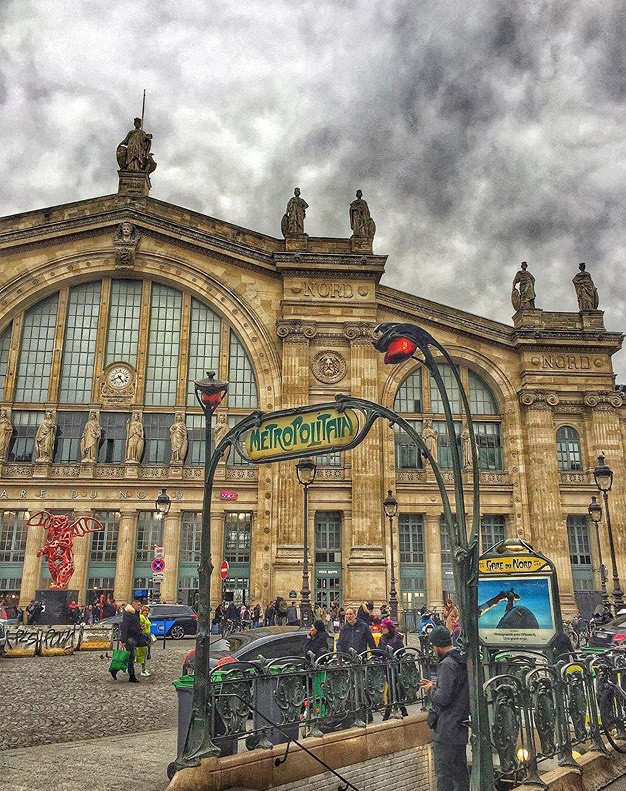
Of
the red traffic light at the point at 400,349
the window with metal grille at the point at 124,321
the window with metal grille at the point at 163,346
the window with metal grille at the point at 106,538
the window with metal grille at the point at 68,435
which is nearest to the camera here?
the red traffic light at the point at 400,349

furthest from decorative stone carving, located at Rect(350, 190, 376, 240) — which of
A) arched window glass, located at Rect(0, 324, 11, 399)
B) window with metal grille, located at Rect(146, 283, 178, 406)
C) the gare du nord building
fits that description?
arched window glass, located at Rect(0, 324, 11, 399)

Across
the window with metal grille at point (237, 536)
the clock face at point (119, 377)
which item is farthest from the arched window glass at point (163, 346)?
the window with metal grille at point (237, 536)

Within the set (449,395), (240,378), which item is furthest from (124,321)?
(449,395)

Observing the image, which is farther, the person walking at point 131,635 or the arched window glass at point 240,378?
the arched window glass at point 240,378

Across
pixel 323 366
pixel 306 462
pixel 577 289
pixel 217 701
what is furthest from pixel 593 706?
pixel 577 289

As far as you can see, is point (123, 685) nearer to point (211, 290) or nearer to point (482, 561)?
point (482, 561)

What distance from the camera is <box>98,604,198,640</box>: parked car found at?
26.4m

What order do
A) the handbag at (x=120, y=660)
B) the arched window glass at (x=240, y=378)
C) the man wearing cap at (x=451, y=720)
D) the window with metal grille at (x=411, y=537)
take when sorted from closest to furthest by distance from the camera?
the man wearing cap at (x=451, y=720)
the handbag at (x=120, y=660)
the window with metal grille at (x=411, y=537)
the arched window glass at (x=240, y=378)

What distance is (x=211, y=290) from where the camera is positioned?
35.9 m

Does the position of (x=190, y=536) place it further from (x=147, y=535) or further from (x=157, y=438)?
(x=157, y=438)

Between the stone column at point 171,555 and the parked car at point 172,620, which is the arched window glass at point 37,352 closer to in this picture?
the stone column at point 171,555

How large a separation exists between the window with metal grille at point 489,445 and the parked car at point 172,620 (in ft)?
55.7

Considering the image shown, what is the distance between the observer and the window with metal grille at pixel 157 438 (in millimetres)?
33875

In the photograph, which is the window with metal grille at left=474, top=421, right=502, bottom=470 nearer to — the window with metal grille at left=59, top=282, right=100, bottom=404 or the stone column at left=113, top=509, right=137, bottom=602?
the stone column at left=113, top=509, right=137, bottom=602
